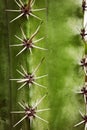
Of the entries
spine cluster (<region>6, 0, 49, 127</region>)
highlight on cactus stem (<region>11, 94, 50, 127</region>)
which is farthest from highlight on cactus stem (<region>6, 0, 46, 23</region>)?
highlight on cactus stem (<region>11, 94, 50, 127</region>)

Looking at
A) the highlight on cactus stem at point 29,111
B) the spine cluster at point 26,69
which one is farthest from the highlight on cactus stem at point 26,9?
the highlight on cactus stem at point 29,111

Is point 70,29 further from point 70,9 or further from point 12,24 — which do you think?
point 12,24

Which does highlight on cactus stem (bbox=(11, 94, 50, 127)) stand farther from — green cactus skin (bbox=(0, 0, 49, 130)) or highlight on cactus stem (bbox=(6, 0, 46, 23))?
highlight on cactus stem (bbox=(6, 0, 46, 23))

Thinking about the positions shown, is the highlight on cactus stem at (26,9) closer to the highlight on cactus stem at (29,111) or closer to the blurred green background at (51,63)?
the blurred green background at (51,63)

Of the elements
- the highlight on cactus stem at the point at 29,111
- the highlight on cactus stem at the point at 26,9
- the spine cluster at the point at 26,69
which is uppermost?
the highlight on cactus stem at the point at 26,9

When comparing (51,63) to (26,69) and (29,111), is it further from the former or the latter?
(29,111)

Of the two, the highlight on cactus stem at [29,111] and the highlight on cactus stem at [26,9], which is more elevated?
the highlight on cactus stem at [26,9]

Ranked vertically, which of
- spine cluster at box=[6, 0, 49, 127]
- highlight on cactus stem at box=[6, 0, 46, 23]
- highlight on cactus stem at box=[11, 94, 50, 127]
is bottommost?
highlight on cactus stem at box=[11, 94, 50, 127]

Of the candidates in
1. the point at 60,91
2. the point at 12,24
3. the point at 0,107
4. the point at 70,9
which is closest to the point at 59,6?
the point at 70,9
